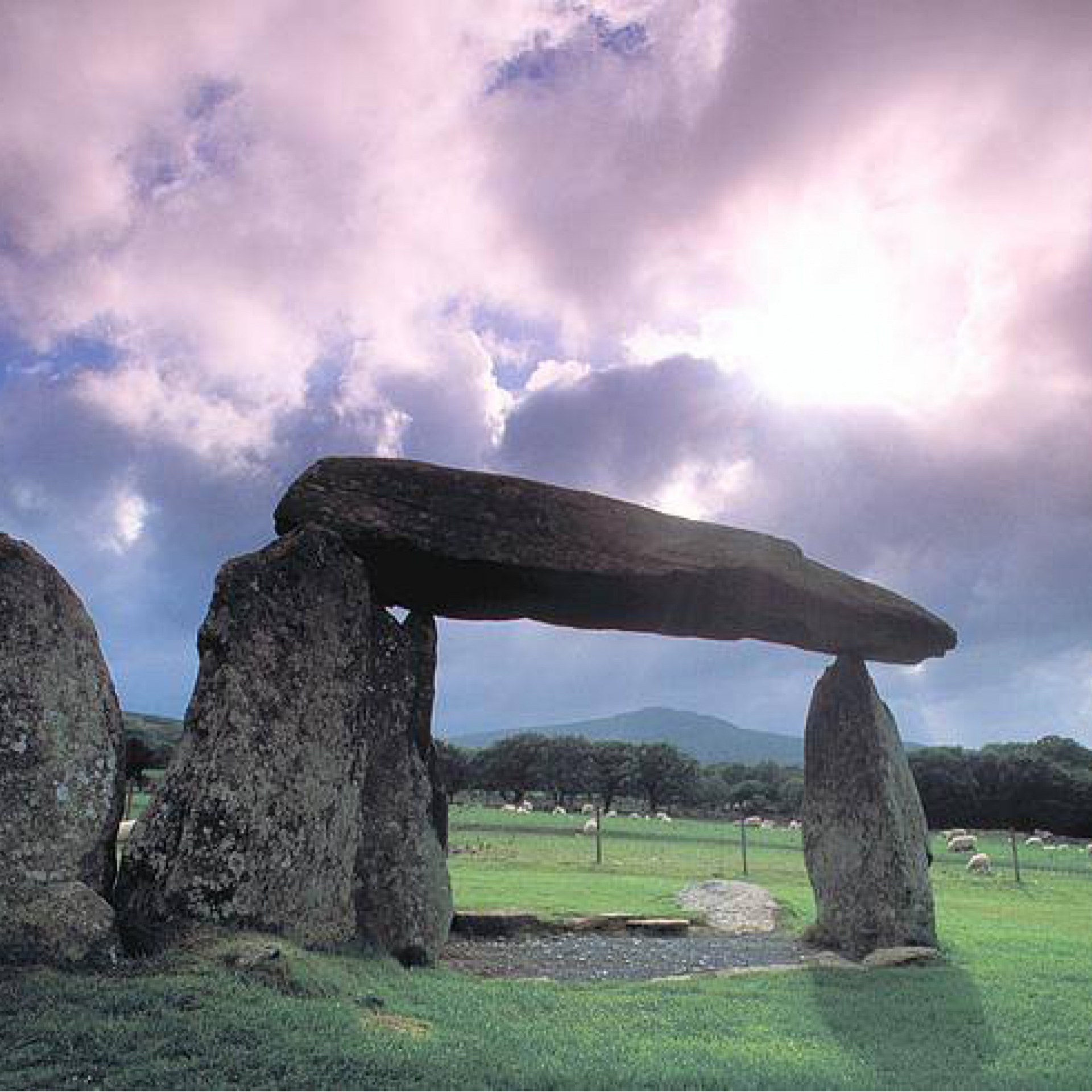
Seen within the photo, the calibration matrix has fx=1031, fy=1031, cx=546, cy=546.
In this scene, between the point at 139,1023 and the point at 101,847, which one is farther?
the point at 101,847

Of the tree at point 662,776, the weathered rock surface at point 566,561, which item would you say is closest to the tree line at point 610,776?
the tree at point 662,776

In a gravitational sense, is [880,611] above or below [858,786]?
above

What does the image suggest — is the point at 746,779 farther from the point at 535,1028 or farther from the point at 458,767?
the point at 535,1028

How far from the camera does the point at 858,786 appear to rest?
1695 cm

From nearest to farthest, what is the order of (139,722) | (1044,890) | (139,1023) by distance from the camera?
(139,1023)
(1044,890)
(139,722)

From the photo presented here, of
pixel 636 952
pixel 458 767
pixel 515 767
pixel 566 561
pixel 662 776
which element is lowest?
pixel 636 952

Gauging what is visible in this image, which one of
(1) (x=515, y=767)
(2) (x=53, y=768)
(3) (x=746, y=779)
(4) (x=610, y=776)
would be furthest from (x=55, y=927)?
(3) (x=746, y=779)

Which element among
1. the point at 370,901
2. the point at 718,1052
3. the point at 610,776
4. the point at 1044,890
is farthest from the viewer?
the point at 610,776

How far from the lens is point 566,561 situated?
1421 centimetres

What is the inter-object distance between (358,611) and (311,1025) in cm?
573

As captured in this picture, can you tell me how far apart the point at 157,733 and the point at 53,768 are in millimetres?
78714

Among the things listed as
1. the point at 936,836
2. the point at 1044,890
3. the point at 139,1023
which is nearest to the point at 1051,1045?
the point at 139,1023

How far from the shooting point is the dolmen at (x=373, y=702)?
11.3 meters

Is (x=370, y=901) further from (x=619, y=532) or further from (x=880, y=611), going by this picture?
(x=880, y=611)
